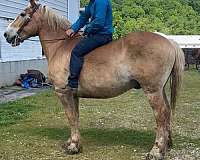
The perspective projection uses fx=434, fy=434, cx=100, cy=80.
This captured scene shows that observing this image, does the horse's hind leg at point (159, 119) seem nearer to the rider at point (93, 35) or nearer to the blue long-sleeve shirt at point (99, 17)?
the rider at point (93, 35)

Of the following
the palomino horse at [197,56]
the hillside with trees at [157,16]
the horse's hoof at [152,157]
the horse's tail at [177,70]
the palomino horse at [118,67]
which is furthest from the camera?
the hillside with trees at [157,16]

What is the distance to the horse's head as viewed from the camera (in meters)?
7.54

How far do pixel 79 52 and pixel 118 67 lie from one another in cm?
70

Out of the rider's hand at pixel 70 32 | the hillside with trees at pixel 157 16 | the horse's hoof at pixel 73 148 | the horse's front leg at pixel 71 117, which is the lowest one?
the hillside with trees at pixel 157 16

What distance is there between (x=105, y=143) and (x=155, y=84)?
170 centimetres

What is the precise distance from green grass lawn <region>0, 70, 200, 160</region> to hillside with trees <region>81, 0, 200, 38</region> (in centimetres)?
4401

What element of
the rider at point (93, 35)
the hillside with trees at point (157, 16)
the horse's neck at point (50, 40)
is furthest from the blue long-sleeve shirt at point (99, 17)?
the hillside with trees at point (157, 16)

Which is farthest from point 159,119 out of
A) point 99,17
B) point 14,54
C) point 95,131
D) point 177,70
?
point 14,54

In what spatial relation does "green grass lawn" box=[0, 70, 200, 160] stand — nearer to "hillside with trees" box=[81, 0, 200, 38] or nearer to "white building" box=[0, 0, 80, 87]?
"white building" box=[0, 0, 80, 87]

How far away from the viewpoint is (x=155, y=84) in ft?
21.9

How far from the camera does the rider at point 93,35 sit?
6930 mm

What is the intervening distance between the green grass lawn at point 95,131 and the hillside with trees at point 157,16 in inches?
1733

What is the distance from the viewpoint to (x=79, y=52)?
7004 millimetres

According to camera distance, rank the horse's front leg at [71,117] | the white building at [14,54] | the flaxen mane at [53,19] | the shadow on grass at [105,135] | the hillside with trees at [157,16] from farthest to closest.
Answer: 1. the hillside with trees at [157,16]
2. the white building at [14,54]
3. the shadow on grass at [105,135]
4. the flaxen mane at [53,19]
5. the horse's front leg at [71,117]
